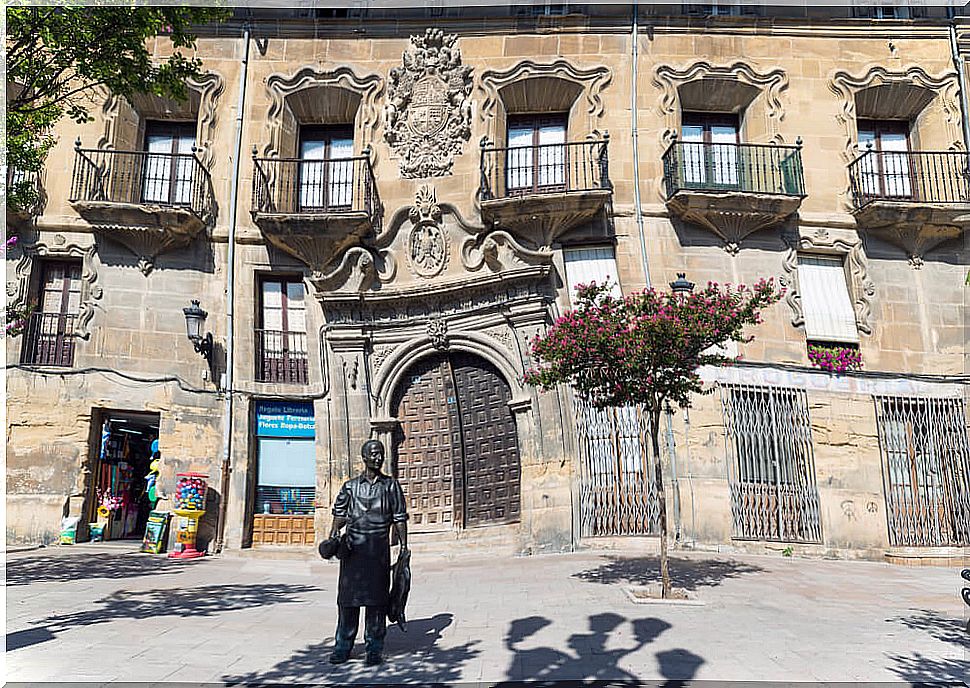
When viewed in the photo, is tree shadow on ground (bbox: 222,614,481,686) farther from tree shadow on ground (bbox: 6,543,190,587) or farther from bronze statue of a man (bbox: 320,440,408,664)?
tree shadow on ground (bbox: 6,543,190,587)

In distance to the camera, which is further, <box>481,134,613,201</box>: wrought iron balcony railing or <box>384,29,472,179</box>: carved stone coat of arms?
<box>384,29,472,179</box>: carved stone coat of arms

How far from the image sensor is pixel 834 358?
13539 millimetres

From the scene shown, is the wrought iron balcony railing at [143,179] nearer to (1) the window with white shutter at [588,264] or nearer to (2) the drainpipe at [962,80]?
(1) the window with white shutter at [588,264]

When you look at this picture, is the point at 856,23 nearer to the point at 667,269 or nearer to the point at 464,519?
the point at 667,269

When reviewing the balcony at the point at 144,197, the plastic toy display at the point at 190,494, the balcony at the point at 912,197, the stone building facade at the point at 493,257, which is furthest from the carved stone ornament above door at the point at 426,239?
the balcony at the point at 912,197

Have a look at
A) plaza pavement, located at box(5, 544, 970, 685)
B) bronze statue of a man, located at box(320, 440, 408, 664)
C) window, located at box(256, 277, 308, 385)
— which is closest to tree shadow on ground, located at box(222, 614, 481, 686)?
plaza pavement, located at box(5, 544, 970, 685)

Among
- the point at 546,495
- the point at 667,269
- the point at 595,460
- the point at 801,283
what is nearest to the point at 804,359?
the point at 801,283

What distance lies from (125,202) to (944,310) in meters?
17.1

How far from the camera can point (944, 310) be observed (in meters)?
14.2

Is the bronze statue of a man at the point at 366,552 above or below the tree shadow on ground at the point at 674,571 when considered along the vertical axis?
above

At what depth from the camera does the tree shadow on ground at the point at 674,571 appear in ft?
30.7

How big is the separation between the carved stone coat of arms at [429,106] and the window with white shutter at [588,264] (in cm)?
334

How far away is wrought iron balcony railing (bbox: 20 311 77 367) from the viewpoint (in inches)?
568

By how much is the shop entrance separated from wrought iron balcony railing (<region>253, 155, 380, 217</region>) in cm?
530
